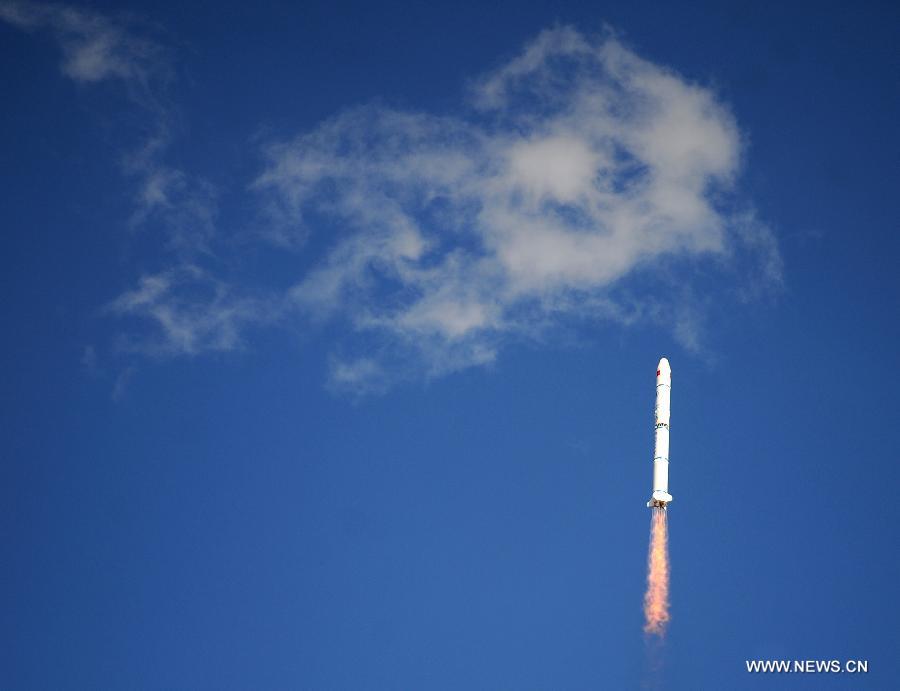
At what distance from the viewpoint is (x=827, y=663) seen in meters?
137

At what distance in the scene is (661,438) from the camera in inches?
5118

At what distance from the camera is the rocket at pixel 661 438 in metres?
128

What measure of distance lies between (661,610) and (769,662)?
10.8m

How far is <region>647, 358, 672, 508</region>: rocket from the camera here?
12785cm

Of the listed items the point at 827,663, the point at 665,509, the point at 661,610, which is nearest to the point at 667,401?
the point at 665,509

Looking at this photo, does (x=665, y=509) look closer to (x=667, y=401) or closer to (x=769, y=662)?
(x=667, y=401)

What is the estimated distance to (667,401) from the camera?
133 meters

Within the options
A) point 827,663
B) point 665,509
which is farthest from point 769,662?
point 665,509

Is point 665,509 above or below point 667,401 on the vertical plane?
below

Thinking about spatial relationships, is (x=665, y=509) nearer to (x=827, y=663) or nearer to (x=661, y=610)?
(x=661, y=610)

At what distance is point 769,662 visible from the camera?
137m

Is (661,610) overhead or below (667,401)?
below

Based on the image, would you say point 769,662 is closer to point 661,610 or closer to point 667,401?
point 661,610

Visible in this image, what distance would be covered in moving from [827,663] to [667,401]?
26561 millimetres
